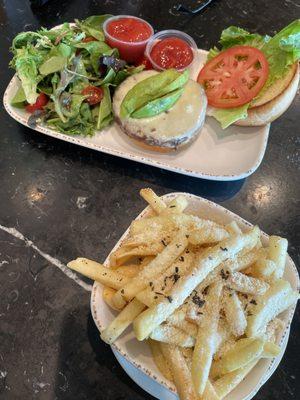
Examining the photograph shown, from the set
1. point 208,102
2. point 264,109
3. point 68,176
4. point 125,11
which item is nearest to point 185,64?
point 208,102

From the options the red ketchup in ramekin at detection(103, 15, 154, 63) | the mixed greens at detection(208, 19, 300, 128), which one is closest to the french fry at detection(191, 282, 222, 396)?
the mixed greens at detection(208, 19, 300, 128)

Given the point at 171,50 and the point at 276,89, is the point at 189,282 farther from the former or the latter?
the point at 171,50

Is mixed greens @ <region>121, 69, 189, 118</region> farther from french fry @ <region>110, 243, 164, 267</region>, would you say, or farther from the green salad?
french fry @ <region>110, 243, 164, 267</region>

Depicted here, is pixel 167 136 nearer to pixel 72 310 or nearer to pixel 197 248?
pixel 197 248

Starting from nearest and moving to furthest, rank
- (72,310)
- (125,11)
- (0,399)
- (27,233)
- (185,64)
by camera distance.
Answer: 1. (0,399)
2. (72,310)
3. (27,233)
4. (185,64)
5. (125,11)

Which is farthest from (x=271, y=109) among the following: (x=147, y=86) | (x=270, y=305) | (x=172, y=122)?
(x=270, y=305)
